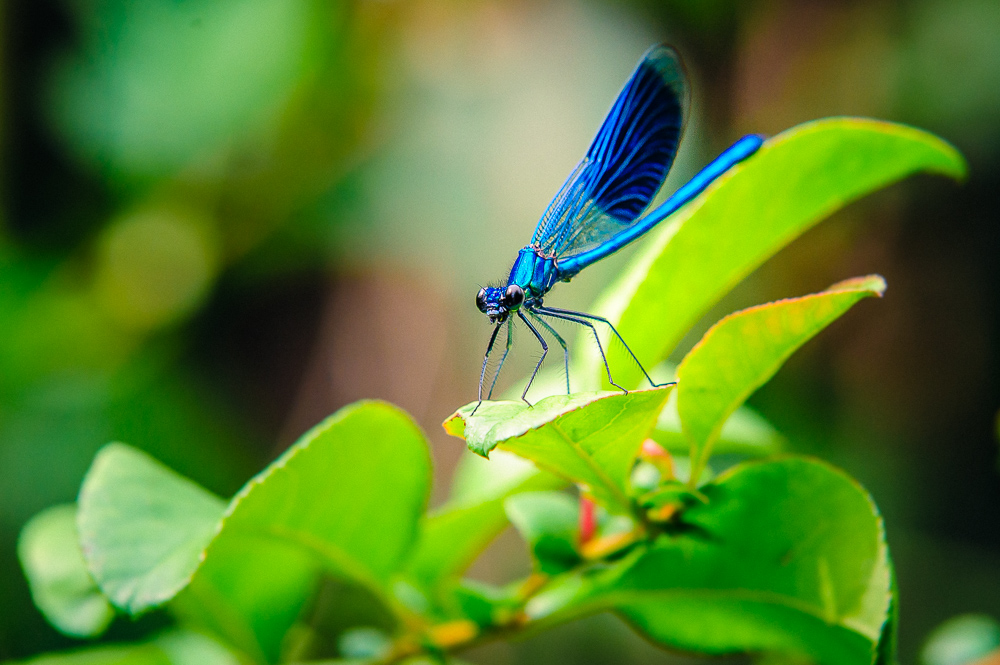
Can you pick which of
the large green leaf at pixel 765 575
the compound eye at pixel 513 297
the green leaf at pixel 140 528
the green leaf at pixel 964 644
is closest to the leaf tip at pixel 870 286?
the large green leaf at pixel 765 575

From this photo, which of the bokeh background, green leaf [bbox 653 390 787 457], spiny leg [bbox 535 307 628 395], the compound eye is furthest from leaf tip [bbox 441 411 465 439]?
the bokeh background

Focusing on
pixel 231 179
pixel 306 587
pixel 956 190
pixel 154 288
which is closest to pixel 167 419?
pixel 154 288

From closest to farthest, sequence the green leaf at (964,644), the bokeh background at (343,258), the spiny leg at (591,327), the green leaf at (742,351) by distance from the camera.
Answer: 1. the green leaf at (742,351)
2. the spiny leg at (591,327)
3. the green leaf at (964,644)
4. the bokeh background at (343,258)

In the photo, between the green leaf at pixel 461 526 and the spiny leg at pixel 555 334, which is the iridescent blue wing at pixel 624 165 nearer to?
the spiny leg at pixel 555 334

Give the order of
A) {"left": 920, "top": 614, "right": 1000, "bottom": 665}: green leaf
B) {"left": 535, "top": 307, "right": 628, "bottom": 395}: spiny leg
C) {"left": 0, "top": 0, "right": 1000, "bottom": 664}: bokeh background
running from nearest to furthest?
{"left": 535, "top": 307, "right": 628, "bottom": 395}: spiny leg, {"left": 920, "top": 614, "right": 1000, "bottom": 665}: green leaf, {"left": 0, "top": 0, "right": 1000, "bottom": 664}: bokeh background

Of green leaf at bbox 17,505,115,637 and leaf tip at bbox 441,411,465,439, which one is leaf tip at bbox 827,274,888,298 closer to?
leaf tip at bbox 441,411,465,439

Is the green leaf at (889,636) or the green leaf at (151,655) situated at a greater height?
the green leaf at (889,636)
